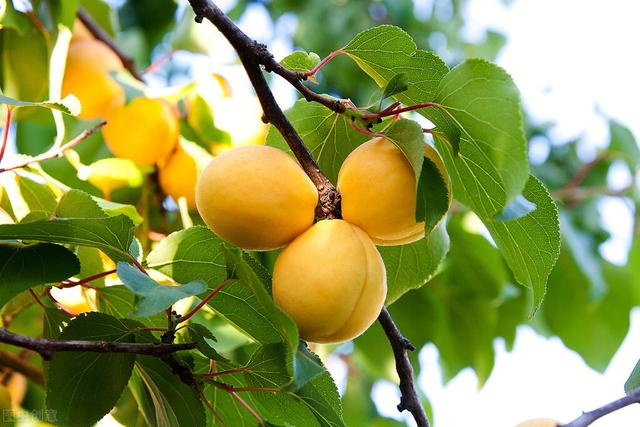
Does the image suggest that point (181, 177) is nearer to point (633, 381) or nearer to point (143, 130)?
point (143, 130)

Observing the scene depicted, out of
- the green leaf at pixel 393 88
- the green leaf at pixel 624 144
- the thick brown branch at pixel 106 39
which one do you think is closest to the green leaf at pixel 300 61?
the green leaf at pixel 393 88

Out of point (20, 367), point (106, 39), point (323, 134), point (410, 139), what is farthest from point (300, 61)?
point (106, 39)

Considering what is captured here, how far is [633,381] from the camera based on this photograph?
2.34 ft

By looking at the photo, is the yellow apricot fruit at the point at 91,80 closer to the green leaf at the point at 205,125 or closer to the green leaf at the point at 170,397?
the green leaf at the point at 205,125

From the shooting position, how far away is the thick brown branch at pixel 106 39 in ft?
4.36

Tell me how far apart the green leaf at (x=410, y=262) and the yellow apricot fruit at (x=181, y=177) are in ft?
1.54

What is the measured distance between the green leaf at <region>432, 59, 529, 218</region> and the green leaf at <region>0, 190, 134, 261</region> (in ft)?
0.88

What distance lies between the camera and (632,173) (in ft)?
6.40

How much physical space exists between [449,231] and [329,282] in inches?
36.4

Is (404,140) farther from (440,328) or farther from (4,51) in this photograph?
(440,328)

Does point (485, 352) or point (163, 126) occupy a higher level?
point (163, 126)

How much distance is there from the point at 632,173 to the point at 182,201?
1313 millimetres

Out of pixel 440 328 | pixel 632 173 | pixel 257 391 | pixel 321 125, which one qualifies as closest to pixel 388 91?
pixel 321 125

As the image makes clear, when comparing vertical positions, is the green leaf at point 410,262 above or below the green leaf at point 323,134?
below
